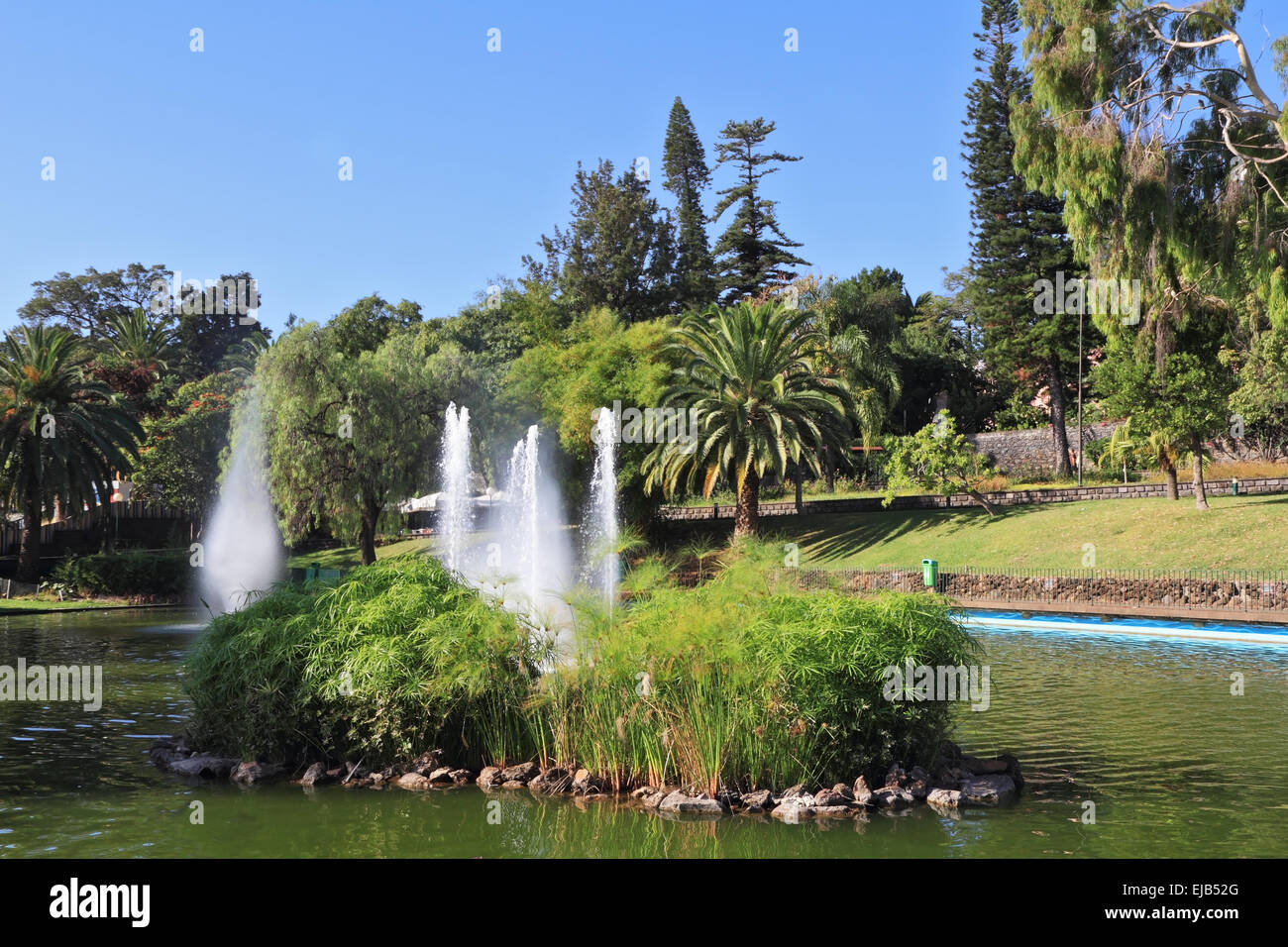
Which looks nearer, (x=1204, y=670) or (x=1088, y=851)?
(x=1088, y=851)

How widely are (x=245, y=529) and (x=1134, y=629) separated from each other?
3320 centimetres

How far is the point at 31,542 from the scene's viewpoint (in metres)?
Result: 38.7

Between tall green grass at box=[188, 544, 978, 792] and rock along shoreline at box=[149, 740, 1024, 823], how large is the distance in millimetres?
204

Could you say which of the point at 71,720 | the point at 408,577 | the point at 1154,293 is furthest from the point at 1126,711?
the point at 1154,293

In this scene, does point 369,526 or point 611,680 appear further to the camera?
point 369,526

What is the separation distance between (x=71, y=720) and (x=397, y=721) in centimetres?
699

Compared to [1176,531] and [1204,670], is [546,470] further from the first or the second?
[1204,670]

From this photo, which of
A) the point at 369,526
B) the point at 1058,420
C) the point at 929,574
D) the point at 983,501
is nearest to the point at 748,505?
the point at 983,501

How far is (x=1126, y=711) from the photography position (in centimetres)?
1544

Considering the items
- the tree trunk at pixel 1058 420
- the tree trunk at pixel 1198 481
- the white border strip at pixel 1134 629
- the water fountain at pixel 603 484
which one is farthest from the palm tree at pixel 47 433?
the tree trunk at pixel 1058 420

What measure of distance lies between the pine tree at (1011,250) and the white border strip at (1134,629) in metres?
26.7

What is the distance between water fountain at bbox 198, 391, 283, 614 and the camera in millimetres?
39938

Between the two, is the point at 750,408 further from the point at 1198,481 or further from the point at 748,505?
the point at 1198,481

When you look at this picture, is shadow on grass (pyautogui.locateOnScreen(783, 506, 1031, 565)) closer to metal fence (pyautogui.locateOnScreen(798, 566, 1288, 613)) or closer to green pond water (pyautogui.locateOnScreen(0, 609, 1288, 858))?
metal fence (pyautogui.locateOnScreen(798, 566, 1288, 613))
